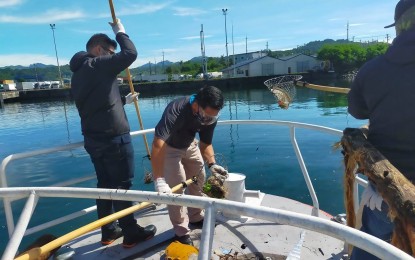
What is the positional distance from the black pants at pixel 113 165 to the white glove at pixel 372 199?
220 cm

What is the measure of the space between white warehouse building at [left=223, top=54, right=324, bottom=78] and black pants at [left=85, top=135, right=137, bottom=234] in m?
66.0

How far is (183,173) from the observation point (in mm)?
3543

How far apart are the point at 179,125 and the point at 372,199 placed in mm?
1898

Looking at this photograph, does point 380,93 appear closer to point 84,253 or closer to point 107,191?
point 107,191

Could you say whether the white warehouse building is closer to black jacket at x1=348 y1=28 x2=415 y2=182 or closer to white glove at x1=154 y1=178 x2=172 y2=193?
white glove at x1=154 y1=178 x2=172 y2=193

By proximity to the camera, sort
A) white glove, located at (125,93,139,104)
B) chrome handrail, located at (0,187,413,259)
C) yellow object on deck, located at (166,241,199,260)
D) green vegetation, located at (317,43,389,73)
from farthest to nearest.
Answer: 1. green vegetation, located at (317,43,389,73)
2. white glove, located at (125,93,139,104)
3. yellow object on deck, located at (166,241,199,260)
4. chrome handrail, located at (0,187,413,259)

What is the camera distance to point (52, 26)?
217 feet

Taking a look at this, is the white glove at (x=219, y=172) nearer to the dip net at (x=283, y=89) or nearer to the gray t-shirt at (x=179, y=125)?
the gray t-shirt at (x=179, y=125)

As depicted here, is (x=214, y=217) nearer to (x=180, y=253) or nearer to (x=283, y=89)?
(x=180, y=253)

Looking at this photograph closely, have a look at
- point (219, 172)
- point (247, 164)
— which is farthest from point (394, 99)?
point (247, 164)

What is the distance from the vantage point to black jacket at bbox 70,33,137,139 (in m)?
3.14

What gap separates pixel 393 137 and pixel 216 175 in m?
1.90

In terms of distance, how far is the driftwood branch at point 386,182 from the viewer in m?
1.40

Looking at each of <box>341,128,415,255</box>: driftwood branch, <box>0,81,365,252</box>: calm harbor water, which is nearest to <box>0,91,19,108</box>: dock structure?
<box>0,81,365,252</box>: calm harbor water
